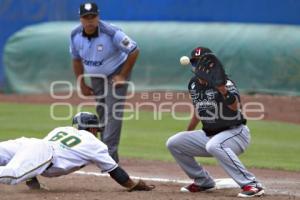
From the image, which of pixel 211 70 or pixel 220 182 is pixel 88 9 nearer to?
pixel 211 70

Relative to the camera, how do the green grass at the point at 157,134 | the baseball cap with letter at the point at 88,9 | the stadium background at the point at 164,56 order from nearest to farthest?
the baseball cap with letter at the point at 88,9, the green grass at the point at 157,134, the stadium background at the point at 164,56

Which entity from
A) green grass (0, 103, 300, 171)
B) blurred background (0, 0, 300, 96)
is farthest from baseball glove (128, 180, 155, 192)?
blurred background (0, 0, 300, 96)

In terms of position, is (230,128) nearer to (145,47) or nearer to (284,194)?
(284,194)

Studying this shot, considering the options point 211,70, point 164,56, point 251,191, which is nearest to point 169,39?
point 164,56

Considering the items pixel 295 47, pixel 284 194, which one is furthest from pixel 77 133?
pixel 295 47

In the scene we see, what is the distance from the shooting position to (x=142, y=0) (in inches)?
824

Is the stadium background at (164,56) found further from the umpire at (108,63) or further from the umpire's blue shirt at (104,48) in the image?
the umpire's blue shirt at (104,48)

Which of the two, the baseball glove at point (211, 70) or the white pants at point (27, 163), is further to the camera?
the baseball glove at point (211, 70)

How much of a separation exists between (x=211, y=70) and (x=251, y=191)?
115cm

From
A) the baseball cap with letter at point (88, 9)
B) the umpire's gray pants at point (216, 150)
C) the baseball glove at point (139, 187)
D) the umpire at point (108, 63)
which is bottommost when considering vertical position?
the baseball glove at point (139, 187)

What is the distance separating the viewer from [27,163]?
7152 millimetres

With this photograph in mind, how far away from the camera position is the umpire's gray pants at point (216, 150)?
7309mm

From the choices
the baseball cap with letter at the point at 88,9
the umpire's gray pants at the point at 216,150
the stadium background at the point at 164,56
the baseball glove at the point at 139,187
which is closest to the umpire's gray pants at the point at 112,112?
the baseball cap with letter at the point at 88,9

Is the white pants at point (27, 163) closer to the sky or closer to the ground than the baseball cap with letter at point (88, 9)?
closer to the ground
